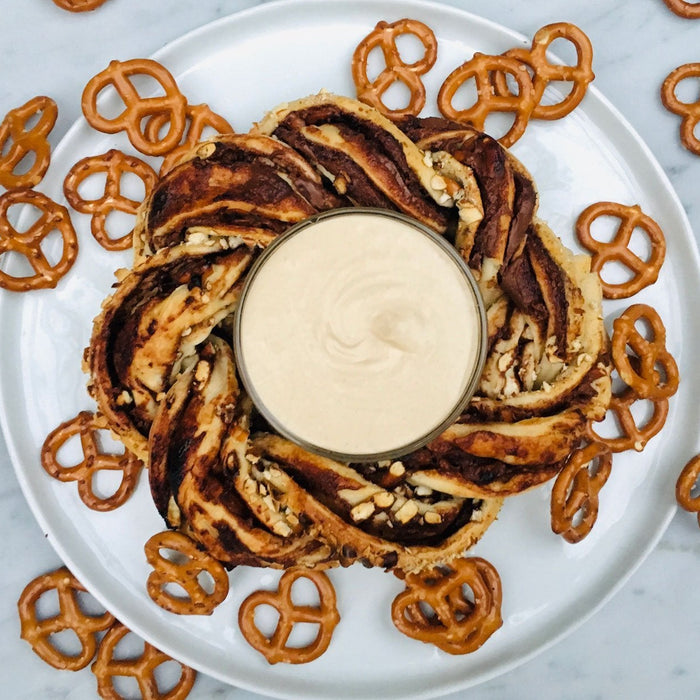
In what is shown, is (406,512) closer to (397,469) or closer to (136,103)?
(397,469)

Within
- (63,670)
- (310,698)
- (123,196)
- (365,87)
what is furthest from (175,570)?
(365,87)

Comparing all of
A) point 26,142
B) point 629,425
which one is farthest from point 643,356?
point 26,142

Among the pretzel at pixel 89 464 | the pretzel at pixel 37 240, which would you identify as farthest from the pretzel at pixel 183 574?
the pretzel at pixel 37 240

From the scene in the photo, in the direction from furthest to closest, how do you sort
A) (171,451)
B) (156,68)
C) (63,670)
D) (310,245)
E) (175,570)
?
(63,670), (156,68), (175,570), (171,451), (310,245)

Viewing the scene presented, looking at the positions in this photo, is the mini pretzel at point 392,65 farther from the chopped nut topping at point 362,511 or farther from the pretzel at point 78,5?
the chopped nut topping at point 362,511

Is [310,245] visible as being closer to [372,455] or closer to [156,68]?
[372,455]

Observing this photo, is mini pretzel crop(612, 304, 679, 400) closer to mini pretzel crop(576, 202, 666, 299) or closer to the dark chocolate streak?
mini pretzel crop(576, 202, 666, 299)
